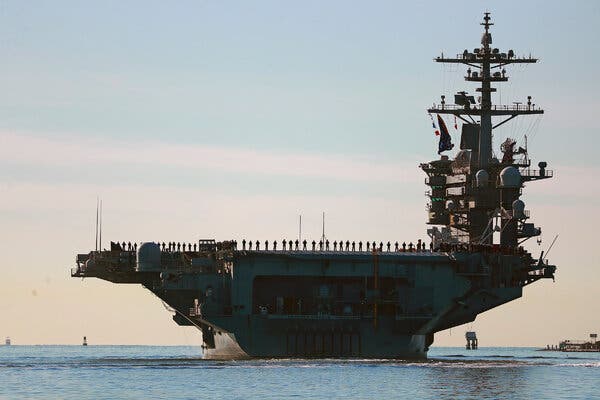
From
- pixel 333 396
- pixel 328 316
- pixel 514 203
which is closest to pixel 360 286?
pixel 328 316

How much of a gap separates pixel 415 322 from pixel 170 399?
23881 millimetres

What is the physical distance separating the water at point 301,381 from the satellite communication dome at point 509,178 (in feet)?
36.2

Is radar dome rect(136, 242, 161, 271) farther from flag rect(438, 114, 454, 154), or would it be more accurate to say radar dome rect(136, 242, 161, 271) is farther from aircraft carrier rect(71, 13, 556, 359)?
flag rect(438, 114, 454, 154)

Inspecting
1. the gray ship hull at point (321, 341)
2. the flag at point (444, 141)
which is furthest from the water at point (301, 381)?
the flag at point (444, 141)

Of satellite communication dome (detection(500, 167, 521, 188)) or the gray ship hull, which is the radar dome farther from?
satellite communication dome (detection(500, 167, 521, 188))

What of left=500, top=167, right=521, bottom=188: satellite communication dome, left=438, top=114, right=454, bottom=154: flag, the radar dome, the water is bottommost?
the water

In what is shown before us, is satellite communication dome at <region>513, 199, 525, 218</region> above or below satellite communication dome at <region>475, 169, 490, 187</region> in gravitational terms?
below

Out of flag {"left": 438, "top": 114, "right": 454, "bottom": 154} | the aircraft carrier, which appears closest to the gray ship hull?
the aircraft carrier

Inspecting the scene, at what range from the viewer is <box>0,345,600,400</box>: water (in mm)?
56062

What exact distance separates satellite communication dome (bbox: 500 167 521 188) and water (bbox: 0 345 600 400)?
11019mm

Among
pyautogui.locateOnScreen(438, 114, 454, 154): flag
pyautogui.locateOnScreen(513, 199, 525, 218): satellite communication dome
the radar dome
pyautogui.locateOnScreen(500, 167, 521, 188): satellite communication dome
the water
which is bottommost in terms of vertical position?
the water

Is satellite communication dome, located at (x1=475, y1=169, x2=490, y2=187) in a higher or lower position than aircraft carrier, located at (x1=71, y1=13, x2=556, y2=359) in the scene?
higher

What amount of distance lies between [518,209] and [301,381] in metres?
24.4

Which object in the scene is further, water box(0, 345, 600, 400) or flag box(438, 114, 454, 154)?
flag box(438, 114, 454, 154)
